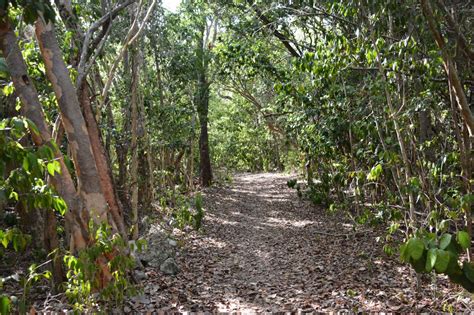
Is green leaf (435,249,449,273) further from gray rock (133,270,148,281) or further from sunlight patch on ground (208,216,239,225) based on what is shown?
sunlight patch on ground (208,216,239,225)

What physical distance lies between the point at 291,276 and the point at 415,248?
4582mm

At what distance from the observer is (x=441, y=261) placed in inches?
77.1

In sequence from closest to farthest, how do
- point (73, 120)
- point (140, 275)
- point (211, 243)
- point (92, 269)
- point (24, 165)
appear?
point (24, 165) → point (92, 269) → point (73, 120) → point (140, 275) → point (211, 243)

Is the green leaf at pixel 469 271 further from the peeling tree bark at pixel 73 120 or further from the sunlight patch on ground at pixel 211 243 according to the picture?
the sunlight patch on ground at pixel 211 243

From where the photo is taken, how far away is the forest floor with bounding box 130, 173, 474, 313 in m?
5.10

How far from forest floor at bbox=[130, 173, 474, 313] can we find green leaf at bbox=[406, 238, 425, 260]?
299 centimetres

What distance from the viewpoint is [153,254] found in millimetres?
6859

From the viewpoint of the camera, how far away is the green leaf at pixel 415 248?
2070 millimetres

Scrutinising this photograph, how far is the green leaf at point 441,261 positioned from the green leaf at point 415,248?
96 millimetres

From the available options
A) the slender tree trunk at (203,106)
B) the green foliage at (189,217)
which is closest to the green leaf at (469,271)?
the green foliage at (189,217)

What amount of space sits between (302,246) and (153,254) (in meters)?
3.05

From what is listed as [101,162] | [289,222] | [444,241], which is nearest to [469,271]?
[444,241]

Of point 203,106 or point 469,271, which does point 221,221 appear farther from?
point 469,271

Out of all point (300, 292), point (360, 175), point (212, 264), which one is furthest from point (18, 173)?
point (212, 264)
